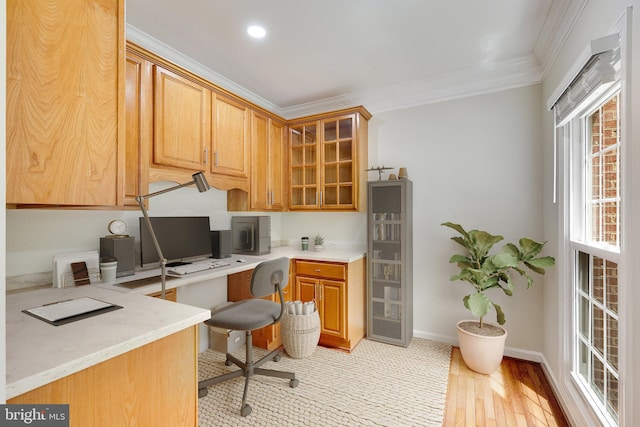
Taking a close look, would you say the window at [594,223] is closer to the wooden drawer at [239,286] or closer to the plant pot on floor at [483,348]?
the plant pot on floor at [483,348]

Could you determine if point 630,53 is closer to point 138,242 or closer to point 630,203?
point 630,203

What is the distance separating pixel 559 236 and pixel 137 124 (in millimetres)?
3038

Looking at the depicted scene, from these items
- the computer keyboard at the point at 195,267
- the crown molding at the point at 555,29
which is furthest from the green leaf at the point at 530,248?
the computer keyboard at the point at 195,267

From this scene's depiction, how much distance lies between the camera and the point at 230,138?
271cm

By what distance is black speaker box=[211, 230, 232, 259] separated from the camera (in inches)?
106

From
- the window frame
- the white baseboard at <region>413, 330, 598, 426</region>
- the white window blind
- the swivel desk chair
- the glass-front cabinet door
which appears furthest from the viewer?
the glass-front cabinet door

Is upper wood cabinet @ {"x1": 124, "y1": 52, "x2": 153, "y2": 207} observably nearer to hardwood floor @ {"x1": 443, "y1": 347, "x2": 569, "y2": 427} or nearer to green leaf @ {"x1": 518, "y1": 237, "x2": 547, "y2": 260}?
hardwood floor @ {"x1": 443, "y1": 347, "x2": 569, "y2": 427}

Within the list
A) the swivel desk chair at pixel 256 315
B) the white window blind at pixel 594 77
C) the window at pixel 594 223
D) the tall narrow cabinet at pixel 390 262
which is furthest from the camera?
the tall narrow cabinet at pixel 390 262

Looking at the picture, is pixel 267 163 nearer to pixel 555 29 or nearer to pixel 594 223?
pixel 555 29

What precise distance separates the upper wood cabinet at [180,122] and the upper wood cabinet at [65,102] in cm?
100

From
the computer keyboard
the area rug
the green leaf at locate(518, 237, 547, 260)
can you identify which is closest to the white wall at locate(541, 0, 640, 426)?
the green leaf at locate(518, 237, 547, 260)

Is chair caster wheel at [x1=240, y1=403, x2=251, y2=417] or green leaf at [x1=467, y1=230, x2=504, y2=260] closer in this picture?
chair caster wheel at [x1=240, y1=403, x2=251, y2=417]

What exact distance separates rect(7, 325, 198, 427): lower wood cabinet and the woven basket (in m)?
1.38

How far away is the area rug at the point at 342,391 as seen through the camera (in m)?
1.85
